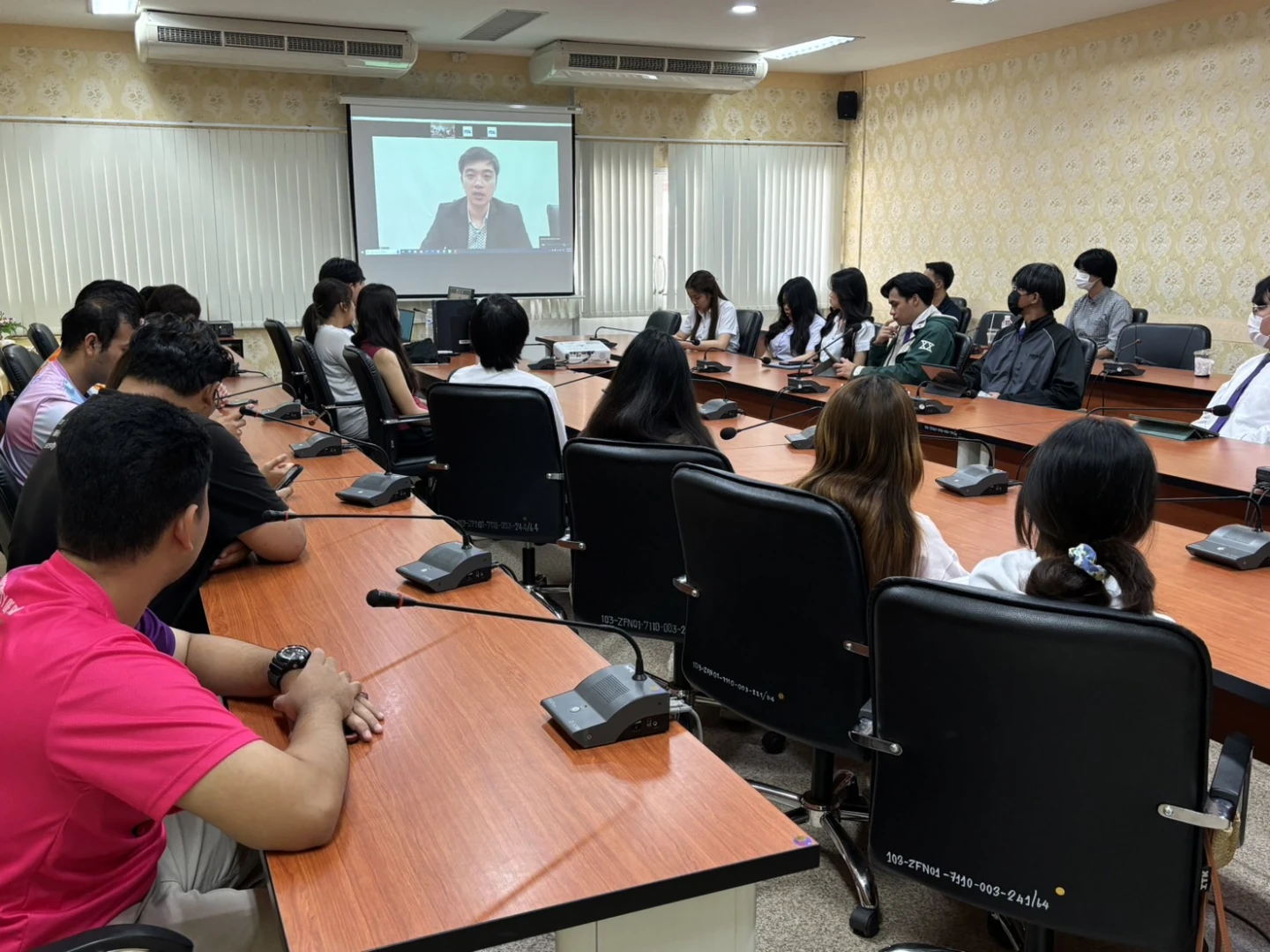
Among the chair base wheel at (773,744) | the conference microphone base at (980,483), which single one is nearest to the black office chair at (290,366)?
the chair base wheel at (773,744)

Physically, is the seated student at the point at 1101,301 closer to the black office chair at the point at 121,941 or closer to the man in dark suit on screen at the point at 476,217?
the man in dark suit on screen at the point at 476,217

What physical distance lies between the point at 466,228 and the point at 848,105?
11.7ft

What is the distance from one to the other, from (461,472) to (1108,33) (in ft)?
18.8

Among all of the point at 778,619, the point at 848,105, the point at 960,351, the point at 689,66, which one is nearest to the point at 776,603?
the point at 778,619

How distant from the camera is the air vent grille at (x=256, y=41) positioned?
6551 mm

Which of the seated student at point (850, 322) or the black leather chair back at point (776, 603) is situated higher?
the seated student at point (850, 322)

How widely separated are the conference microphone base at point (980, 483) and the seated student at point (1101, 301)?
3.84 meters

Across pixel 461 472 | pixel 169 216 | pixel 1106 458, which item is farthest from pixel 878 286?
pixel 1106 458

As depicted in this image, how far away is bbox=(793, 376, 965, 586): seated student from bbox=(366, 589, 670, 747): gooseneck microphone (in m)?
0.65

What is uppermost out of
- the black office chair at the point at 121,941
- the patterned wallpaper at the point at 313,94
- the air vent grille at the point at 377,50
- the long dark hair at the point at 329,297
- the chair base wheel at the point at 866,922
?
the air vent grille at the point at 377,50

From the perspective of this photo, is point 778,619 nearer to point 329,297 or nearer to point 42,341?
point 329,297

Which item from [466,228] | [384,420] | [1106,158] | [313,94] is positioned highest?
[313,94]

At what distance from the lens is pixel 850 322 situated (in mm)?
6039

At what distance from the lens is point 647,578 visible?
8.28ft
